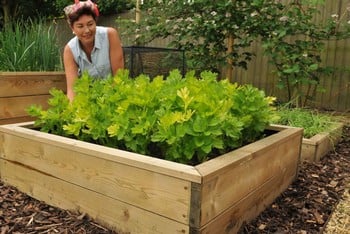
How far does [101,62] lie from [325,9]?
3925 mm

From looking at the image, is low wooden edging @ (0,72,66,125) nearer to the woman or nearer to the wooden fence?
the woman

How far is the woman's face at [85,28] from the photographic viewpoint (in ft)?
7.72

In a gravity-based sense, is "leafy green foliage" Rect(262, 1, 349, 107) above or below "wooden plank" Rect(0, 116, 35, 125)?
above

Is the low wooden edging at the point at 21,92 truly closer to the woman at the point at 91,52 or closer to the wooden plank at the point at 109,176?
the woman at the point at 91,52

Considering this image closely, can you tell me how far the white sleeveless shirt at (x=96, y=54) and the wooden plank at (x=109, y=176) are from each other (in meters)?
0.88

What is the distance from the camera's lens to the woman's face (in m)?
2.35

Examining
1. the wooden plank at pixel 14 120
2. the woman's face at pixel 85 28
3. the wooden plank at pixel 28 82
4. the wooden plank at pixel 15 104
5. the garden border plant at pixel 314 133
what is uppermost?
the woman's face at pixel 85 28

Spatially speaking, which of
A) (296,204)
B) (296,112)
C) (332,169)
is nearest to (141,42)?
(296,112)

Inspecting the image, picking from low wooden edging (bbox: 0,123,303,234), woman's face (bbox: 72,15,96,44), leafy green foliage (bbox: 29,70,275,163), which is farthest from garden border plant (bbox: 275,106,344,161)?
woman's face (bbox: 72,15,96,44)

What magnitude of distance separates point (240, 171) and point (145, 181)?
387 millimetres

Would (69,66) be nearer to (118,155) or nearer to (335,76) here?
(118,155)

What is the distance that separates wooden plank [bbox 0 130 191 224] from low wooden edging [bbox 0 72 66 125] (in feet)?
2.25

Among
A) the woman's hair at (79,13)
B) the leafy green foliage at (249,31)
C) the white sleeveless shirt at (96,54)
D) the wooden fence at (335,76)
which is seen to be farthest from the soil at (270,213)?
the wooden fence at (335,76)

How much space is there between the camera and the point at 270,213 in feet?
5.83
